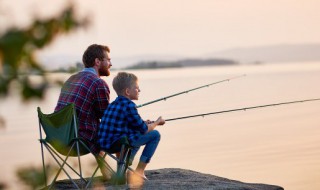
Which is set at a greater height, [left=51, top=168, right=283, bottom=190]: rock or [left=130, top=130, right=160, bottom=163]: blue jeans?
[left=130, top=130, right=160, bottom=163]: blue jeans

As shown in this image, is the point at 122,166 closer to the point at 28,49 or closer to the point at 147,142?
the point at 147,142

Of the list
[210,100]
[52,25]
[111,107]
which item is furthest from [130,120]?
[210,100]

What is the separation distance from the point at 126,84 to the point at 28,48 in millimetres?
3393

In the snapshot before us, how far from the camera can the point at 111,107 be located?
16.0ft

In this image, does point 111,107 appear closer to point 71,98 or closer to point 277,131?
point 71,98

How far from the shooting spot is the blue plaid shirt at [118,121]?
4.83 m

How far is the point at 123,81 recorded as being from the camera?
486cm

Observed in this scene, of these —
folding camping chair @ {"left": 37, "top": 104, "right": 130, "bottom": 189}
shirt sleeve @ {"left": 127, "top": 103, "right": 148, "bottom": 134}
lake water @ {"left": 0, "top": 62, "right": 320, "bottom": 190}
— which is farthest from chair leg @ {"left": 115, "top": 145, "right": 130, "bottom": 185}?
lake water @ {"left": 0, "top": 62, "right": 320, "bottom": 190}

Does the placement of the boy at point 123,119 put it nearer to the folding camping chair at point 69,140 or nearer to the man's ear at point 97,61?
the folding camping chair at point 69,140

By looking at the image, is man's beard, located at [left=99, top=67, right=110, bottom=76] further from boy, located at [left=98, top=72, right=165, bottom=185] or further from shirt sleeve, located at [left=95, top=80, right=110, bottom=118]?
boy, located at [left=98, top=72, right=165, bottom=185]

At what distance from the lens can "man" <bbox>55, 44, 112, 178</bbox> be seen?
5.03 metres

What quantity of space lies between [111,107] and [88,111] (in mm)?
253

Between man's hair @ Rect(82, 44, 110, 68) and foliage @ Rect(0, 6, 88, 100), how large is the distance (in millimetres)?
3616

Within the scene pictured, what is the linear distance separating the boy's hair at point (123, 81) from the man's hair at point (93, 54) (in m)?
0.31
